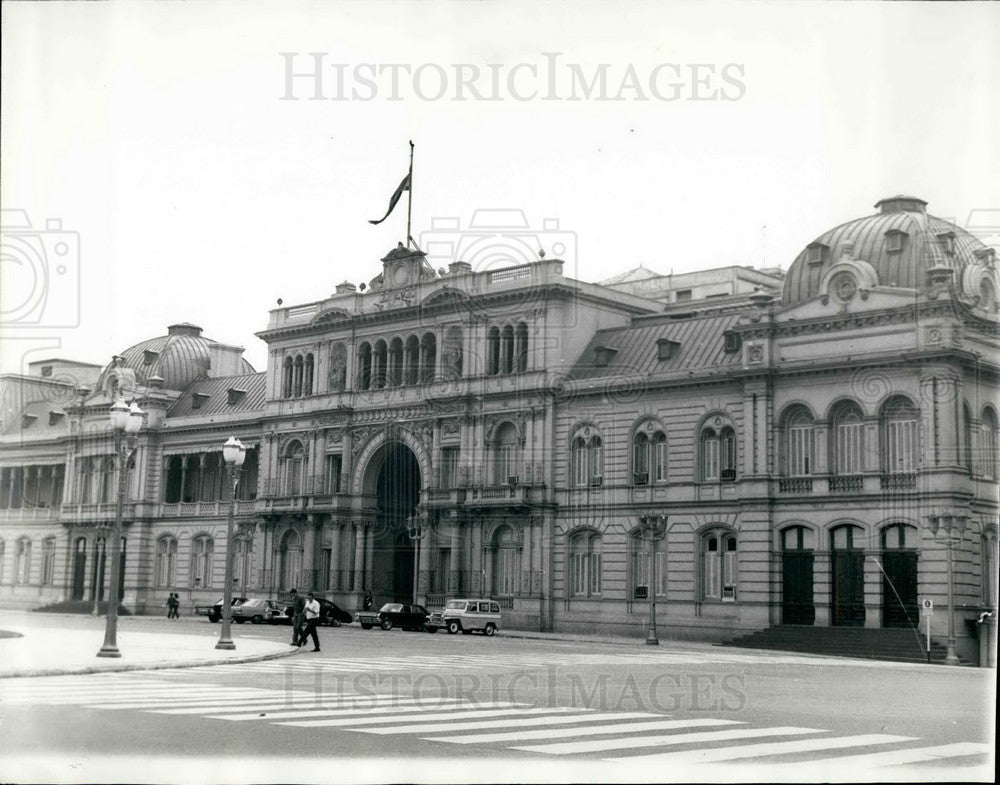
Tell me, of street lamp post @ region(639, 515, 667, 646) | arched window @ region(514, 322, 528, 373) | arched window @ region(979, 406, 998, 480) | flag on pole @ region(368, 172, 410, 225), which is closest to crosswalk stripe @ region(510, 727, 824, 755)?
flag on pole @ region(368, 172, 410, 225)

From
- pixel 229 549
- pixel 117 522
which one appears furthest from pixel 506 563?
pixel 117 522

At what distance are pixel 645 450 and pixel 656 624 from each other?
6886 millimetres

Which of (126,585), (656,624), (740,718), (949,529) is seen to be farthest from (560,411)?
(740,718)

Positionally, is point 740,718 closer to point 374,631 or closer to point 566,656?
point 566,656

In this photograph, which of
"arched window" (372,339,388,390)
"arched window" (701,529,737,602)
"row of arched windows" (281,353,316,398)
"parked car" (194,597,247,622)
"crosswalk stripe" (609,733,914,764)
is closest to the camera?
"crosswalk stripe" (609,733,914,764)

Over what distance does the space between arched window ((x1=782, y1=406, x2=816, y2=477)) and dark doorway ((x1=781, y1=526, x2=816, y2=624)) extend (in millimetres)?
2091

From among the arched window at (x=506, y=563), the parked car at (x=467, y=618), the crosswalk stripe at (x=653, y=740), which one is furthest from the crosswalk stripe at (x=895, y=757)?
the arched window at (x=506, y=563)

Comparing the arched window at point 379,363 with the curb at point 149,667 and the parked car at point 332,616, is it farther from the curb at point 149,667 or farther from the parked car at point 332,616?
the curb at point 149,667

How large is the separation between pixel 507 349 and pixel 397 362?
184 inches

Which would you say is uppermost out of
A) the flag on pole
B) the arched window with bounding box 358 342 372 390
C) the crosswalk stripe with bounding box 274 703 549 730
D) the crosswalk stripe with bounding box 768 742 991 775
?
the arched window with bounding box 358 342 372 390

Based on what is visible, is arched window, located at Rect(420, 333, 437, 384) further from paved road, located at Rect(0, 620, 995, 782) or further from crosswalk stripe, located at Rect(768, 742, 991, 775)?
crosswalk stripe, located at Rect(768, 742, 991, 775)

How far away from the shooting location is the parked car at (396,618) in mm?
49656

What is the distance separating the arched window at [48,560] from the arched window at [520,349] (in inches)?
1145

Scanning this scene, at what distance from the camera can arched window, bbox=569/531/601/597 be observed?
5200 cm
